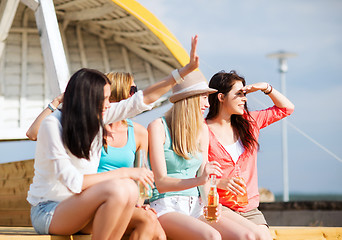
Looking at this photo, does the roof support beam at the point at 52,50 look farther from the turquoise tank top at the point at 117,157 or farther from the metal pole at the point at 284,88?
the metal pole at the point at 284,88

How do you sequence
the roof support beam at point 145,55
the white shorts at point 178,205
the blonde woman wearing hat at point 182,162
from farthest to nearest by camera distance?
the roof support beam at point 145,55 → the white shorts at point 178,205 → the blonde woman wearing hat at point 182,162

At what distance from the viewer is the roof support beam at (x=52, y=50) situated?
19.0 feet

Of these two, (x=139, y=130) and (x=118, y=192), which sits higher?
(x=139, y=130)

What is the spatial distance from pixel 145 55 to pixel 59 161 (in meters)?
7.39

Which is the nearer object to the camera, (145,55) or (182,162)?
(182,162)

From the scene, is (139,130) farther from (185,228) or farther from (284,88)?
(284,88)

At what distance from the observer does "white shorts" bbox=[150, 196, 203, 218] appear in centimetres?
322

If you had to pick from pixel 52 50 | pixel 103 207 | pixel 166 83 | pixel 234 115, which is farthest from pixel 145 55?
pixel 103 207

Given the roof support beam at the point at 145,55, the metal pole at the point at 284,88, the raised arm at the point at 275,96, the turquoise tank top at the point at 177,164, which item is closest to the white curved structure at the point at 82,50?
the roof support beam at the point at 145,55

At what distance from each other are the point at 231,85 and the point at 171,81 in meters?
1.13

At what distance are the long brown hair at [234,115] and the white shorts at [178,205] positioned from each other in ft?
2.19

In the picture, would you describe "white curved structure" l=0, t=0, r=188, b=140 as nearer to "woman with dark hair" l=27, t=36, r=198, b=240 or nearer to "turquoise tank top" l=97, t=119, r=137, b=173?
"turquoise tank top" l=97, t=119, r=137, b=173

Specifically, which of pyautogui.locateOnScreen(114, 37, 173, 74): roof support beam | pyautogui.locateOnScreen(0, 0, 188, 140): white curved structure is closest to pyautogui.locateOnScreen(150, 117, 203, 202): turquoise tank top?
pyautogui.locateOnScreen(0, 0, 188, 140): white curved structure

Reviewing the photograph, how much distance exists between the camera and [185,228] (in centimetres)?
303
